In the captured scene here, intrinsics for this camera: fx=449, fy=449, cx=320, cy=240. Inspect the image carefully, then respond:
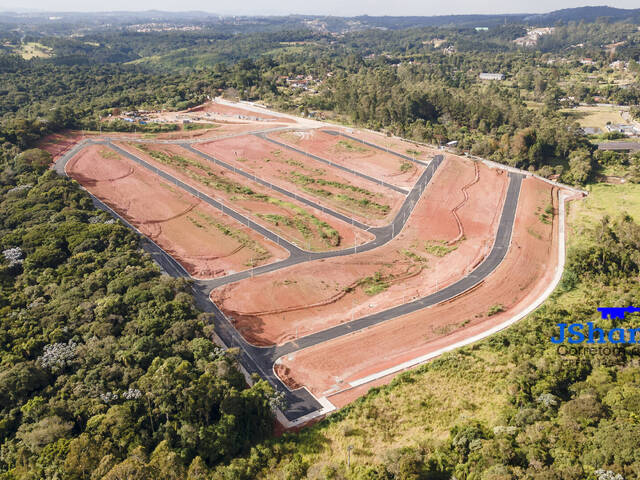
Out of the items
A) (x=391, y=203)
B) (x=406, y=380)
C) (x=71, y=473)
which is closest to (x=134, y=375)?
(x=71, y=473)

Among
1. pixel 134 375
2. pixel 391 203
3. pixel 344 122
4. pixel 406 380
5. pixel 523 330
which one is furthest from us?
pixel 344 122

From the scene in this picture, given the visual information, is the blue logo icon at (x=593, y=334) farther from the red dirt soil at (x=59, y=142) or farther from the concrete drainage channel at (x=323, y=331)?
the red dirt soil at (x=59, y=142)

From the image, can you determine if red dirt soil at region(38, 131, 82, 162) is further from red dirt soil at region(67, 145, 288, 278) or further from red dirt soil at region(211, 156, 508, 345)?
red dirt soil at region(211, 156, 508, 345)

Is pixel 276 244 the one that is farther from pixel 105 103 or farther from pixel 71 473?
pixel 105 103

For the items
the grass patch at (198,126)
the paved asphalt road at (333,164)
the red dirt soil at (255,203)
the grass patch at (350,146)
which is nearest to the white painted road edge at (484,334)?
the red dirt soil at (255,203)

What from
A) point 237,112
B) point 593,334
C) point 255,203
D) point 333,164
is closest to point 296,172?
point 333,164

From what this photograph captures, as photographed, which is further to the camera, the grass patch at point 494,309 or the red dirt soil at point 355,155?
the red dirt soil at point 355,155

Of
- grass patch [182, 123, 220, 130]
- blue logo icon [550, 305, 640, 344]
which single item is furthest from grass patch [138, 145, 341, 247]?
blue logo icon [550, 305, 640, 344]
